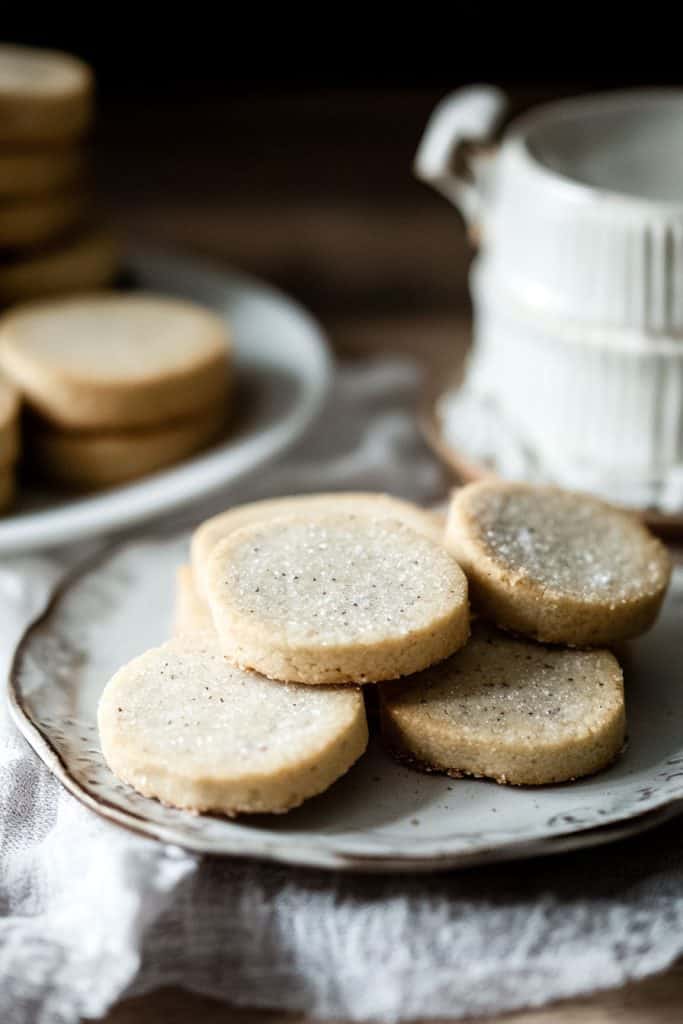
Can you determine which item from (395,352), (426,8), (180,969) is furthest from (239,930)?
(426,8)

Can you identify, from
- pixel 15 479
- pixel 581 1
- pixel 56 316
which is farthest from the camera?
pixel 581 1

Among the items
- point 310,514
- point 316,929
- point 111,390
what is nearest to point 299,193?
point 111,390

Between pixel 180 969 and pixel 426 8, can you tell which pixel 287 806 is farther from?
pixel 426 8

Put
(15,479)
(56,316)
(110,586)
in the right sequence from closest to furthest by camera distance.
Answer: (110,586)
(15,479)
(56,316)

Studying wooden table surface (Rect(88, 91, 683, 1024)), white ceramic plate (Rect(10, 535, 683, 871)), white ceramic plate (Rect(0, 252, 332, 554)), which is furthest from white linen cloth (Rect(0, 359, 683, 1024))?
wooden table surface (Rect(88, 91, 683, 1024))

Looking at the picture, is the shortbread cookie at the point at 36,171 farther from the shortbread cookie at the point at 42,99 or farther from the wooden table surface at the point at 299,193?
the wooden table surface at the point at 299,193

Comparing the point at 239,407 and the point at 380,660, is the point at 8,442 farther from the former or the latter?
the point at 380,660

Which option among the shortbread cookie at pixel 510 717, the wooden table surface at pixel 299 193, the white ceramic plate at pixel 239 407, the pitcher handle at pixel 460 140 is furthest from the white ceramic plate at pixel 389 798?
the wooden table surface at pixel 299 193
